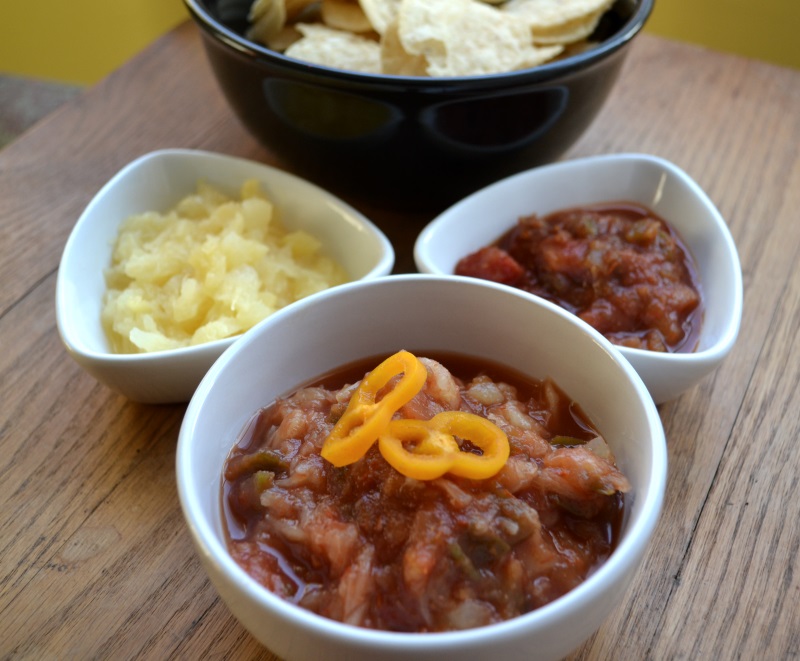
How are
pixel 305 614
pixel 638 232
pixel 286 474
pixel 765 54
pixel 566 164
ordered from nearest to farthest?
pixel 305 614, pixel 286 474, pixel 638 232, pixel 566 164, pixel 765 54

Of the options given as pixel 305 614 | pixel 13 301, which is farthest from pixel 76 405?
pixel 305 614

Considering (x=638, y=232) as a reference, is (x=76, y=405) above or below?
above

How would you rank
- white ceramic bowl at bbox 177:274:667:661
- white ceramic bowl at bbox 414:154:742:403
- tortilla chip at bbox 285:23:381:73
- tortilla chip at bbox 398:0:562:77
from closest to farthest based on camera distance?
1. white ceramic bowl at bbox 177:274:667:661
2. white ceramic bowl at bbox 414:154:742:403
3. tortilla chip at bbox 398:0:562:77
4. tortilla chip at bbox 285:23:381:73

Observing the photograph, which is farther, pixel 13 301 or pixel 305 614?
pixel 13 301

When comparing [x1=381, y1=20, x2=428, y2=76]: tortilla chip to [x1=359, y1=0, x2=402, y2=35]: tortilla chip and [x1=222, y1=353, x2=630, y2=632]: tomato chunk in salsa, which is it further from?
[x1=222, y1=353, x2=630, y2=632]: tomato chunk in salsa

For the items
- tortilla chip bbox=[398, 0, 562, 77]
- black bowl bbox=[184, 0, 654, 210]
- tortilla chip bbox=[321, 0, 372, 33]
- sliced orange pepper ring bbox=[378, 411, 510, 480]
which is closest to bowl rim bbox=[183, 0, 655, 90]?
black bowl bbox=[184, 0, 654, 210]

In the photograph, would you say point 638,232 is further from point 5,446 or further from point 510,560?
point 5,446

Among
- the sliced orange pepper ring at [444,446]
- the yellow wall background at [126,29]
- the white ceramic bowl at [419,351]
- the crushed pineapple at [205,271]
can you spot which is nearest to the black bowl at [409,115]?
the crushed pineapple at [205,271]
